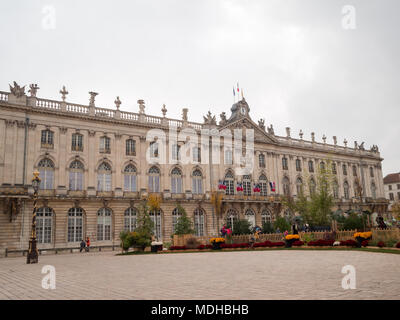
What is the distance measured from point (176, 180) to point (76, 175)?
11.5 metres

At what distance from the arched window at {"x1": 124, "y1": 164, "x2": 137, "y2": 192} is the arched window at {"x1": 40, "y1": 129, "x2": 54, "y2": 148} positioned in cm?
807

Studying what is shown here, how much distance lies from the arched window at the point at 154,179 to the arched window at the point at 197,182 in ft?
15.8

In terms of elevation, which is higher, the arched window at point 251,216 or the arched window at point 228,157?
the arched window at point 228,157

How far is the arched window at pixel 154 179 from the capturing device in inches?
1619

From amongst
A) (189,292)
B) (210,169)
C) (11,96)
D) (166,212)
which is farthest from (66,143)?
(189,292)

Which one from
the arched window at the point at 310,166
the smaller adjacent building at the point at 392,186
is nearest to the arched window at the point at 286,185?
the arched window at the point at 310,166

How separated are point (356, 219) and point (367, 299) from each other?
29.5m

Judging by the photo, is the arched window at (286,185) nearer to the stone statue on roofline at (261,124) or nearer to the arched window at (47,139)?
the stone statue on roofline at (261,124)

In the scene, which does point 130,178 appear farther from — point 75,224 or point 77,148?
point 75,224

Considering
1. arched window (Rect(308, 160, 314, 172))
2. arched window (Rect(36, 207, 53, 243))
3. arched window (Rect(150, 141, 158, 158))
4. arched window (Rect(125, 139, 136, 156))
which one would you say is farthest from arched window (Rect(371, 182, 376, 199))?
arched window (Rect(36, 207, 53, 243))

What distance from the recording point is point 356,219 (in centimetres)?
3412

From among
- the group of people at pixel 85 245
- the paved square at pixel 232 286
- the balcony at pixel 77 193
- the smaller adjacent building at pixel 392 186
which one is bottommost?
the group of people at pixel 85 245

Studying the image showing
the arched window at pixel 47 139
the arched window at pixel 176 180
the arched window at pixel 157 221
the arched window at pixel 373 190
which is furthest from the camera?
the arched window at pixel 373 190

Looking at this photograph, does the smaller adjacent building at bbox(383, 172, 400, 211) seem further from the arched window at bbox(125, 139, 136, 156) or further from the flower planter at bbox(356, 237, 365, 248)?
the flower planter at bbox(356, 237, 365, 248)
